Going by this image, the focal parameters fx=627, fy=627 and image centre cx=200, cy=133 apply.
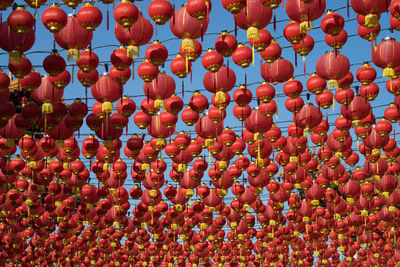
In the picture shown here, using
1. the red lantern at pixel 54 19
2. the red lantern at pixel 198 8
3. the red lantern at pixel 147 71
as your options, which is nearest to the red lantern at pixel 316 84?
the red lantern at pixel 147 71

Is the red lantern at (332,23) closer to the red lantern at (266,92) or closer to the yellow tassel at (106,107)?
the red lantern at (266,92)

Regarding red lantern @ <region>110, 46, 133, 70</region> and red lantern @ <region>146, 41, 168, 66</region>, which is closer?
red lantern @ <region>146, 41, 168, 66</region>

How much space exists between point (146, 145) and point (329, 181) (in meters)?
4.17

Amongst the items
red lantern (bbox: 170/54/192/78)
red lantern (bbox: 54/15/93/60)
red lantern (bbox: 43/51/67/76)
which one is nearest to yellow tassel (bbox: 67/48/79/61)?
red lantern (bbox: 54/15/93/60)

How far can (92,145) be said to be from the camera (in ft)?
36.9

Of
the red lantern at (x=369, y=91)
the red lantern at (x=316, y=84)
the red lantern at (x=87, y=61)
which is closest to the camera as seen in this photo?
the red lantern at (x=87, y=61)

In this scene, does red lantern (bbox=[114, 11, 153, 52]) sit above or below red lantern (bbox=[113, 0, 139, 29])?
below

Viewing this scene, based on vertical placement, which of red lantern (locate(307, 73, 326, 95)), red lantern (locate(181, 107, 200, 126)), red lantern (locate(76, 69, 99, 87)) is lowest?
red lantern (locate(181, 107, 200, 126))

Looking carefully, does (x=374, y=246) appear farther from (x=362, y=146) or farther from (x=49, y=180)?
(x=49, y=180)

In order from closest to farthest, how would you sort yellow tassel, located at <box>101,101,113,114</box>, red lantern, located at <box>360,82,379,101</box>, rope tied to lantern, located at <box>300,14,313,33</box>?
1. rope tied to lantern, located at <box>300,14,313,33</box>
2. yellow tassel, located at <box>101,101,113,114</box>
3. red lantern, located at <box>360,82,379,101</box>

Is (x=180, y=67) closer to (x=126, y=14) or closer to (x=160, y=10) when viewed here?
(x=160, y=10)

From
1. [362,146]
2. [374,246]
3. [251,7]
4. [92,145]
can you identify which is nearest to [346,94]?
[362,146]

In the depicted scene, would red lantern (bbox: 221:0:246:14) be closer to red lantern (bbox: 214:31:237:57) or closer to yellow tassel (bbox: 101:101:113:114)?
red lantern (bbox: 214:31:237:57)

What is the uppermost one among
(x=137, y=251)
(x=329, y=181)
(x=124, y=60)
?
(x=124, y=60)
